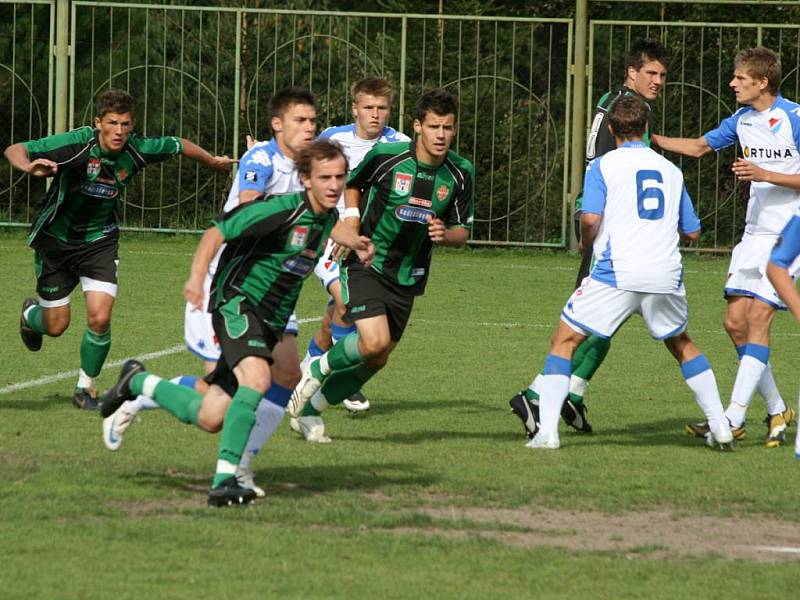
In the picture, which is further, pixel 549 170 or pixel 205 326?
pixel 549 170

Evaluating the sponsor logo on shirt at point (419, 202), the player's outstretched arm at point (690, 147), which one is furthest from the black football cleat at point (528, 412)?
the player's outstretched arm at point (690, 147)

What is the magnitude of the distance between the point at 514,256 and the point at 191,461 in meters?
12.6

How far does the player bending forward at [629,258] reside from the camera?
7.93m

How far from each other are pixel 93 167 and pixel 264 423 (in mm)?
2978

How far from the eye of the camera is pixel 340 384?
8383 millimetres

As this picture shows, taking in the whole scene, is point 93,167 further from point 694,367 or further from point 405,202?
point 694,367

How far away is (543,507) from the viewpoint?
6.61 meters

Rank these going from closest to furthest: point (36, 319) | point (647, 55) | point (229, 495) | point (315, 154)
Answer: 1. point (229, 495)
2. point (315, 154)
3. point (647, 55)
4. point (36, 319)

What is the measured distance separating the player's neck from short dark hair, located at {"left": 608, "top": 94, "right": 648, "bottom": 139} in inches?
38.1

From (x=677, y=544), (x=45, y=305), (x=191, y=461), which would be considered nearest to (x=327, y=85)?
(x=45, y=305)

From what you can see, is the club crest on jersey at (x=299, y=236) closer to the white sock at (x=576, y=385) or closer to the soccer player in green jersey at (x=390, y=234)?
the soccer player in green jersey at (x=390, y=234)

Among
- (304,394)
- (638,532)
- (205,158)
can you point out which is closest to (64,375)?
(205,158)

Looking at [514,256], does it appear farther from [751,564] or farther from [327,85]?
[751,564]

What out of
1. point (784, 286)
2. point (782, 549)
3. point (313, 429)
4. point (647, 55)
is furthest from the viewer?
point (647, 55)
